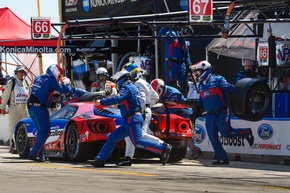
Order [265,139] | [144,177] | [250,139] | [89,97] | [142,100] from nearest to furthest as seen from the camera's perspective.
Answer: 1. [144,177]
2. [142,100]
3. [265,139]
4. [250,139]
5. [89,97]

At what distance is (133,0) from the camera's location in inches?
1065

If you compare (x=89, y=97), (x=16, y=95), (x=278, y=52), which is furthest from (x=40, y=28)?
(x=278, y=52)

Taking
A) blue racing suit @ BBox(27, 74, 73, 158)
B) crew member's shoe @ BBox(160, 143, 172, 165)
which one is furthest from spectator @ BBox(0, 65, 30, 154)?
crew member's shoe @ BBox(160, 143, 172, 165)

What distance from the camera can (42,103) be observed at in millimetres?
17828

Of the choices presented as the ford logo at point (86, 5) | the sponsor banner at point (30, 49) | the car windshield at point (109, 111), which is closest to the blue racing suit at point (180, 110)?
the car windshield at point (109, 111)

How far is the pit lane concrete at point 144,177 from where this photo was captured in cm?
1186

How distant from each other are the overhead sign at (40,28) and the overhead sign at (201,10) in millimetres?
5896

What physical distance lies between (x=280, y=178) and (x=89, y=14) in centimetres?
1744

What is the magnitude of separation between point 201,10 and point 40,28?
247 inches

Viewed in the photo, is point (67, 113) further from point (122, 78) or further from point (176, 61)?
point (176, 61)

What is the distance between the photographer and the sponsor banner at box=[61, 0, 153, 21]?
26594mm

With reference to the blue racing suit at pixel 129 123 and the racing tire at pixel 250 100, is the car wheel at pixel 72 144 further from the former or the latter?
the racing tire at pixel 250 100

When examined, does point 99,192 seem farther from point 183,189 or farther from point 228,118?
point 228,118

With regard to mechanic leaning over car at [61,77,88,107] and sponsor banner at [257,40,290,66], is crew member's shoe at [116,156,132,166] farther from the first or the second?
sponsor banner at [257,40,290,66]
